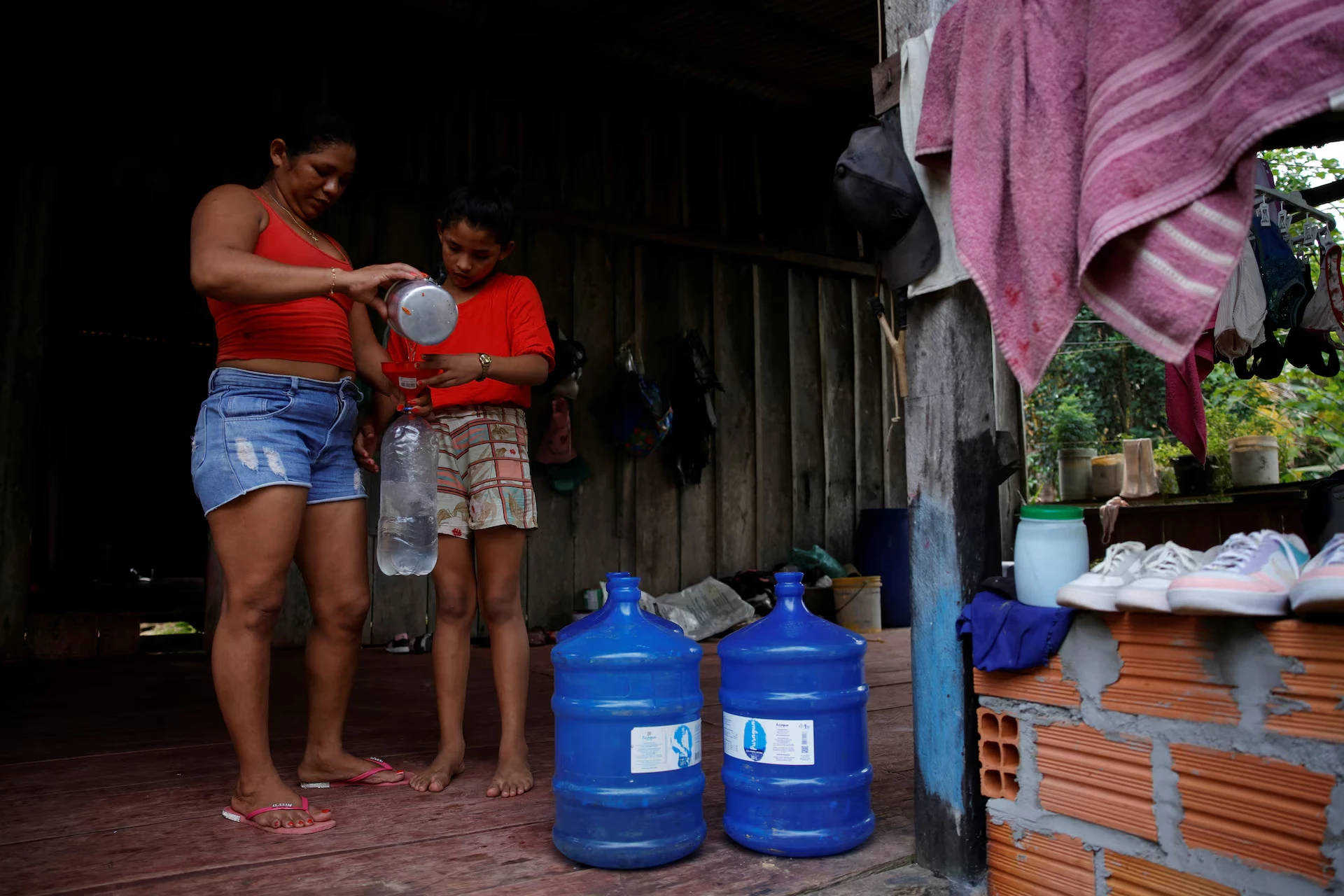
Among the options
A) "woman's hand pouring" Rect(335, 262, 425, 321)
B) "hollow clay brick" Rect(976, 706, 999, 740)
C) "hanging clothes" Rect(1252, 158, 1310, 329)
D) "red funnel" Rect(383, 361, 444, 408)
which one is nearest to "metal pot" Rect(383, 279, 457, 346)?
"woman's hand pouring" Rect(335, 262, 425, 321)

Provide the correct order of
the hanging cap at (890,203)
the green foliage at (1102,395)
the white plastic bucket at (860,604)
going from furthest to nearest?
the green foliage at (1102,395)
the white plastic bucket at (860,604)
the hanging cap at (890,203)

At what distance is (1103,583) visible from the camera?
1711 mm

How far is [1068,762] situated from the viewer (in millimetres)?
1772

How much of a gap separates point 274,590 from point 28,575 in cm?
411

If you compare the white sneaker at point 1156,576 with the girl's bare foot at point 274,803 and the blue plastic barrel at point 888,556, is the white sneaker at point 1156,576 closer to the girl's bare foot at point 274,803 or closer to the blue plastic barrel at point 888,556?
the girl's bare foot at point 274,803

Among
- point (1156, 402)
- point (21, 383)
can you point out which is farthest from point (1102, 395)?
point (21, 383)

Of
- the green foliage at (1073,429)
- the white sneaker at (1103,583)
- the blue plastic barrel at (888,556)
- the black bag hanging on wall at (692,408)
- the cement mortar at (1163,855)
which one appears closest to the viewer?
the cement mortar at (1163,855)

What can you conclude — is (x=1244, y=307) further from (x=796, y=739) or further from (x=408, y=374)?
(x=408, y=374)

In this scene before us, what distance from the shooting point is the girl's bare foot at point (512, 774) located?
255 centimetres

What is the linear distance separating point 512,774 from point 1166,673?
1804mm

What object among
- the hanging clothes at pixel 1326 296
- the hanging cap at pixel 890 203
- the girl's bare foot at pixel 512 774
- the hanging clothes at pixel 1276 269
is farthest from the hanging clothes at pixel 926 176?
the hanging clothes at pixel 1326 296

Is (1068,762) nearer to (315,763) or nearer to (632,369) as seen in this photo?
(315,763)

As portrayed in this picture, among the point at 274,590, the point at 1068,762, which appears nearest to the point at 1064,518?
the point at 1068,762

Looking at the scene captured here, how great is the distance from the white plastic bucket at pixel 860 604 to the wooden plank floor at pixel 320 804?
2.77 metres
